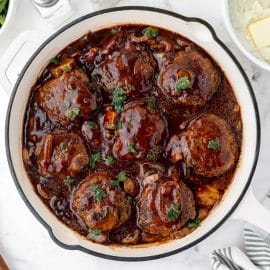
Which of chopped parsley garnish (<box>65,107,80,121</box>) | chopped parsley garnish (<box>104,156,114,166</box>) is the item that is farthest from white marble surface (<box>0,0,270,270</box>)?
chopped parsley garnish (<box>104,156,114,166</box>)

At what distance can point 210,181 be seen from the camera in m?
5.79

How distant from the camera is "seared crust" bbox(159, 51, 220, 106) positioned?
5.51 metres

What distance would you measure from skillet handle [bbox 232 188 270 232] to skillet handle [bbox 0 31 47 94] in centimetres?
216

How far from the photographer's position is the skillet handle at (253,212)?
538cm

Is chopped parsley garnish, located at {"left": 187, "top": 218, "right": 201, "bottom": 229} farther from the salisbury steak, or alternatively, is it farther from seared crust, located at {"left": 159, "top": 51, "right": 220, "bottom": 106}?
seared crust, located at {"left": 159, "top": 51, "right": 220, "bottom": 106}

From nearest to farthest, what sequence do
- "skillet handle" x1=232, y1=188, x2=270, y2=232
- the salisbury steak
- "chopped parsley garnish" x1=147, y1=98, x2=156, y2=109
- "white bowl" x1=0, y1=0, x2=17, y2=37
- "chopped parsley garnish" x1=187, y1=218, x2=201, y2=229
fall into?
"skillet handle" x1=232, y1=188, x2=270, y2=232 < the salisbury steak < "chopped parsley garnish" x1=147, y1=98, x2=156, y2=109 < "chopped parsley garnish" x1=187, y1=218, x2=201, y2=229 < "white bowl" x1=0, y1=0, x2=17, y2=37

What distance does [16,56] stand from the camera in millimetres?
5746

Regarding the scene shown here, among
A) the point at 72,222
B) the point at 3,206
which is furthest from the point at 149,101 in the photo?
the point at 3,206

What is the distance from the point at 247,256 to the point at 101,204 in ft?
4.70

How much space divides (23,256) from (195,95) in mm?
2144

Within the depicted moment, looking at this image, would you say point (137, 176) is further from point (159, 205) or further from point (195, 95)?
point (195, 95)

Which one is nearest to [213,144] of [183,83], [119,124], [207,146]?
[207,146]

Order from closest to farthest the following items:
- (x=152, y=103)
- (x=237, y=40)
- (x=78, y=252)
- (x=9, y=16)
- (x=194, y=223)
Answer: (x=237, y=40) < (x=152, y=103) < (x=194, y=223) < (x=9, y=16) < (x=78, y=252)

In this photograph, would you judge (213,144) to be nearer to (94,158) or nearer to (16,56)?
(94,158)
